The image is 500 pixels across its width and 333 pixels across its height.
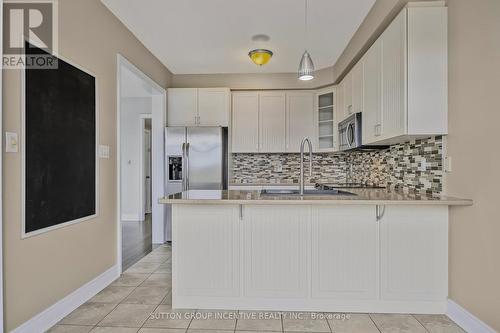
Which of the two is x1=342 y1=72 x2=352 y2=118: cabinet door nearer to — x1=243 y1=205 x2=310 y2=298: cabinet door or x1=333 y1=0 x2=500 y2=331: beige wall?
x1=333 y1=0 x2=500 y2=331: beige wall

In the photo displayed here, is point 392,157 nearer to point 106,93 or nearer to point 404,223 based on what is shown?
point 404,223

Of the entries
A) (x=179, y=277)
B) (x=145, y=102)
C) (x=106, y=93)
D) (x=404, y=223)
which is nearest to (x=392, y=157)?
(x=404, y=223)

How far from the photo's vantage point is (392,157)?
10.9ft

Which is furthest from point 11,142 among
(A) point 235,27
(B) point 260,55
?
(B) point 260,55

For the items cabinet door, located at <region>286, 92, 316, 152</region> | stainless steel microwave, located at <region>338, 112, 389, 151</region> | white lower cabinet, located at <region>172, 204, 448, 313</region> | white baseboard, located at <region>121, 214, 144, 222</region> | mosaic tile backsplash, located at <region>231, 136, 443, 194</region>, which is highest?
cabinet door, located at <region>286, 92, 316, 152</region>

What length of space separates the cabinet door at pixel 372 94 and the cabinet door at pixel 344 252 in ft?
3.09

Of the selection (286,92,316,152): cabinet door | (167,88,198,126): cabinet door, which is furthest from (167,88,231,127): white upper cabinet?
(286,92,316,152): cabinet door

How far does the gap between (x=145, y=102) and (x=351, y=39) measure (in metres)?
4.40

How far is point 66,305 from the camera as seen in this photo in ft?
7.38

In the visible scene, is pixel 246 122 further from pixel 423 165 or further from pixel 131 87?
pixel 423 165

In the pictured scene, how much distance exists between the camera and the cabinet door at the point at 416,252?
2236 mm

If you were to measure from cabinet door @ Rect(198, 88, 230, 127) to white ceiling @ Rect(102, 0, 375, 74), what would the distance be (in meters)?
0.47

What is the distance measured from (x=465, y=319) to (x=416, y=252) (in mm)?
489

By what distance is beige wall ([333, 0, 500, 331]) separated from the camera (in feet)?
5.99
